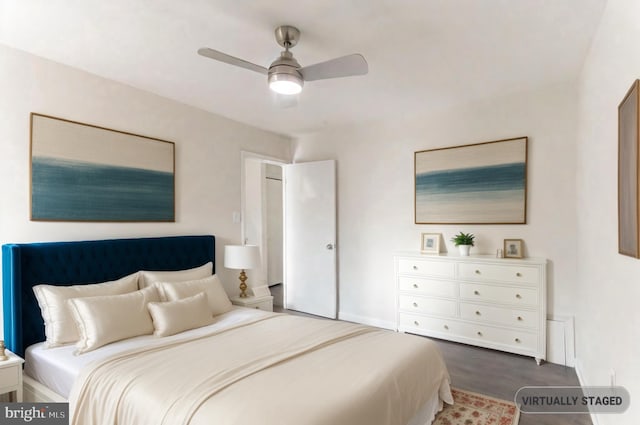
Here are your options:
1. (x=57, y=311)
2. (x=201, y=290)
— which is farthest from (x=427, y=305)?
(x=57, y=311)

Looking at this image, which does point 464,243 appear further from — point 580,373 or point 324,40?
point 324,40

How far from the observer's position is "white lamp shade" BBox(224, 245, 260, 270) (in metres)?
3.65

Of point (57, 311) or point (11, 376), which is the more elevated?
point (57, 311)

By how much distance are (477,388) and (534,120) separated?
2.48 meters

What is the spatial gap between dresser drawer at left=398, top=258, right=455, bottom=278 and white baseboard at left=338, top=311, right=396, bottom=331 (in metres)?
0.79

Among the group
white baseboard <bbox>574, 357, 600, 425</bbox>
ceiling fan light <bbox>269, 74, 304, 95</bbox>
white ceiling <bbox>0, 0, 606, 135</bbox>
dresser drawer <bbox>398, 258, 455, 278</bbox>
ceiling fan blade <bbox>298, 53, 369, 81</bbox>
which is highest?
white ceiling <bbox>0, 0, 606, 135</bbox>

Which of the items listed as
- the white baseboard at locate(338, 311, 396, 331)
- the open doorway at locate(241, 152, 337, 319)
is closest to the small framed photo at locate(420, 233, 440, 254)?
the white baseboard at locate(338, 311, 396, 331)

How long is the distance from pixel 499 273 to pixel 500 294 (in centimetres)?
20

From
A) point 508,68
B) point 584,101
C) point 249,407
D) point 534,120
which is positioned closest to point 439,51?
point 508,68

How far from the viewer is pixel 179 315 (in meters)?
2.57

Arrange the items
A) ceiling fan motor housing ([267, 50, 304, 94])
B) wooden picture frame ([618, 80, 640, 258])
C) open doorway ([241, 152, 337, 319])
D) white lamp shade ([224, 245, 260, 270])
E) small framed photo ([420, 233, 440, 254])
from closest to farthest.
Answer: wooden picture frame ([618, 80, 640, 258]) → ceiling fan motor housing ([267, 50, 304, 94]) → white lamp shade ([224, 245, 260, 270]) → small framed photo ([420, 233, 440, 254]) → open doorway ([241, 152, 337, 319])

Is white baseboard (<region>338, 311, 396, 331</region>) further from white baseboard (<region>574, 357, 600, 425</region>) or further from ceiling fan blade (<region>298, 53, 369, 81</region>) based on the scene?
ceiling fan blade (<region>298, 53, 369, 81</region>)

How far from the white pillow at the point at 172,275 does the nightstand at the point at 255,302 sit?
1.88 ft

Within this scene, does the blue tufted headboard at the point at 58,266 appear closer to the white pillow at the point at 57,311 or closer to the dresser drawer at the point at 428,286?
the white pillow at the point at 57,311
